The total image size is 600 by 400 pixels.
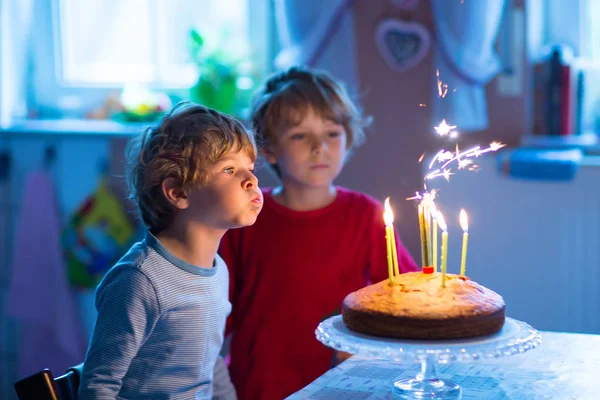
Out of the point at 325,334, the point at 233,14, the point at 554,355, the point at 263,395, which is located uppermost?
the point at 233,14

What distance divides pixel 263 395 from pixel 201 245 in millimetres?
421

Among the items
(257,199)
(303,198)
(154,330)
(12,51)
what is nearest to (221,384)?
(154,330)

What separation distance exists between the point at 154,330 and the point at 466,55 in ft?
4.90

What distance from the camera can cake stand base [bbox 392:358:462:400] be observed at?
1.15 m

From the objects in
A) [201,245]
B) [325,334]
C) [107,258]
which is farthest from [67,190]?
[325,334]

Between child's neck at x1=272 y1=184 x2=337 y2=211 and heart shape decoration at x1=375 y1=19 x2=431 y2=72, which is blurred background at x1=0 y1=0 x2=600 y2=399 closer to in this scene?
heart shape decoration at x1=375 y1=19 x2=431 y2=72

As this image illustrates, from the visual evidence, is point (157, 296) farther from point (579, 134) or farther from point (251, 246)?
point (579, 134)

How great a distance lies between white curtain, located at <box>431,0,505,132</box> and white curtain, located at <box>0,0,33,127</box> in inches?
61.3

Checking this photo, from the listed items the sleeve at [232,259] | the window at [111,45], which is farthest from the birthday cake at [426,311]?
the window at [111,45]

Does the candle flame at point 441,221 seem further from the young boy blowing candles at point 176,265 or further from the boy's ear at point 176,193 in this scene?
the boy's ear at point 176,193

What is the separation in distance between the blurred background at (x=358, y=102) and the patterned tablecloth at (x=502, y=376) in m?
1.03

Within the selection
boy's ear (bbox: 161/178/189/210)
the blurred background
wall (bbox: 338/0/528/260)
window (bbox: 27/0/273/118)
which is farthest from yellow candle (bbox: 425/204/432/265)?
window (bbox: 27/0/273/118)

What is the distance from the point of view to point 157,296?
1.27 meters

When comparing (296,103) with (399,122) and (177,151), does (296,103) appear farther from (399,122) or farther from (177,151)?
(399,122)
